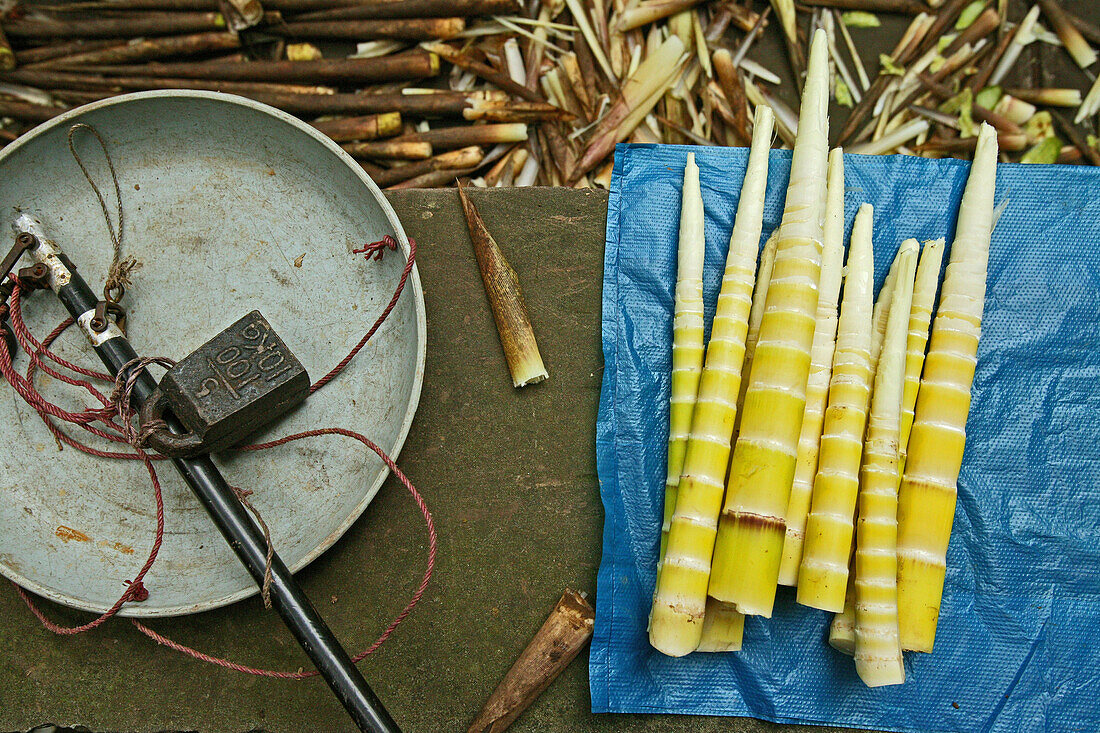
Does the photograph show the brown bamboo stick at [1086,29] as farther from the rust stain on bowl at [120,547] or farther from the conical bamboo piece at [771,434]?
the rust stain on bowl at [120,547]

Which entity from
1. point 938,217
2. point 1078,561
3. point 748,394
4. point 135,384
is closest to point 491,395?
point 748,394

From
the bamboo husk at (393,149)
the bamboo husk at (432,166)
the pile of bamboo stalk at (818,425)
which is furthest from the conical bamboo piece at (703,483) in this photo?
the bamboo husk at (393,149)

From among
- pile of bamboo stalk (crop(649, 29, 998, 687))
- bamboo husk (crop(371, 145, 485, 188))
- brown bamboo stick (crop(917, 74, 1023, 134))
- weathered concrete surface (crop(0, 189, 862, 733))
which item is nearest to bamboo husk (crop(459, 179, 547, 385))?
weathered concrete surface (crop(0, 189, 862, 733))

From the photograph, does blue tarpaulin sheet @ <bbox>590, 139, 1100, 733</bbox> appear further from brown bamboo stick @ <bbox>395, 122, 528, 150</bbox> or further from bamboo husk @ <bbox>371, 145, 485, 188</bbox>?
bamboo husk @ <bbox>371, 145, 485, 188</bbox>

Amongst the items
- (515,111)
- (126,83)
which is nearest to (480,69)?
(515,111)

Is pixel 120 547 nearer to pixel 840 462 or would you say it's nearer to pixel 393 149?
pixel 393 149
